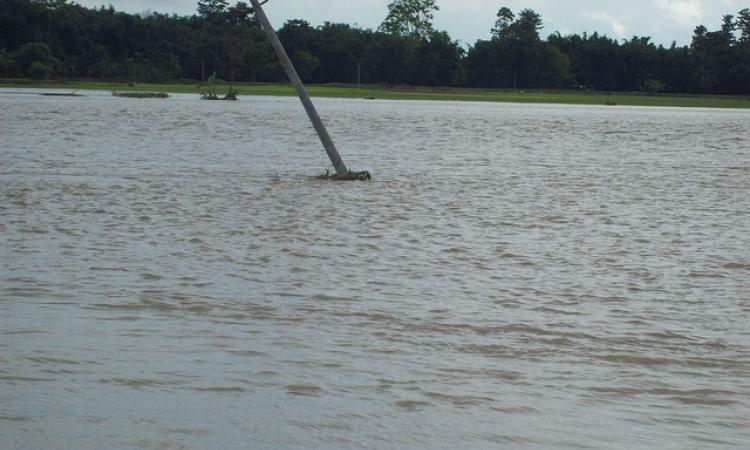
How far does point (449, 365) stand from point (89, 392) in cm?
263

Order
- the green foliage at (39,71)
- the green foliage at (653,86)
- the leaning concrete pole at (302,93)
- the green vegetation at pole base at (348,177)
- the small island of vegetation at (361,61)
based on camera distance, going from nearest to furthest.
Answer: the leaning concrete pole at (302,93), the green vegetation at pole base at (348,177), the green foliage at (39,71), the small island of vegetation at (361,61), the green foliage at (653,86)

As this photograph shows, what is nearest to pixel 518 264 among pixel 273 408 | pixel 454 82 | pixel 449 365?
pixel 449 365

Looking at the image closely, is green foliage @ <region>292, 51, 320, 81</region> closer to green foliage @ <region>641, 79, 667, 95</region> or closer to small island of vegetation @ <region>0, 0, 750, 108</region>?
small island of vegetation @ <region>0, 0, 750, 108</region>

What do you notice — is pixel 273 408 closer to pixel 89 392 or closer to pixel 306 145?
pixel 89 392

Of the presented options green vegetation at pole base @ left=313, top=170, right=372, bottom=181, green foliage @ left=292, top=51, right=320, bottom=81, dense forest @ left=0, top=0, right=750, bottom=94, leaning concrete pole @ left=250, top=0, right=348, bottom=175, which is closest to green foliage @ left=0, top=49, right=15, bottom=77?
dense forest @ left=0, top=0, right=750, bottom=94

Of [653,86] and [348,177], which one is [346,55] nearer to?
[653,86]

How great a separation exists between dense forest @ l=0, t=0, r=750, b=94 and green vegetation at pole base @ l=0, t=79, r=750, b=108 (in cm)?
318

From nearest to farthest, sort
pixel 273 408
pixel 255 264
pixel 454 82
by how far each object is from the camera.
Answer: pixel 273 408 < pixel 255 264 < pixel 454 82

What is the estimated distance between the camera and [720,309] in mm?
10602

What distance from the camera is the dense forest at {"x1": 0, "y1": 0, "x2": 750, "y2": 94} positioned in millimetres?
144625

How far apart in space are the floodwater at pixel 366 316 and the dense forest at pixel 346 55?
11472cm

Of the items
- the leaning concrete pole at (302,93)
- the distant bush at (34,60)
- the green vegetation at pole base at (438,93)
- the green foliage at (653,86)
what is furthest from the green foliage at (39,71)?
the leaning concrete pole at (302,93)

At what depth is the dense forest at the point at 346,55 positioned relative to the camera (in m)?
145

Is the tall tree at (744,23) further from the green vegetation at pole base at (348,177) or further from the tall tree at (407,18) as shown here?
the green vegetation at pole base at (348,177)
